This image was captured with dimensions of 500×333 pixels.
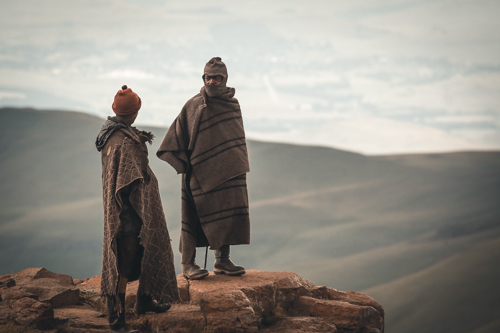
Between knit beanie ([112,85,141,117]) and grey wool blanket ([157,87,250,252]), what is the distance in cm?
125

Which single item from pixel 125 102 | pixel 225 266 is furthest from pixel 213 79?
pixel 225 266

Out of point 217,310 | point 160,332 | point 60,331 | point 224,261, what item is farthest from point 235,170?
point 60,331

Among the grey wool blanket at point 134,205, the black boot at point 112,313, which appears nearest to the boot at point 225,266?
the grey wool blanket at point 134,205

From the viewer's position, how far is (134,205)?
14.5 feet

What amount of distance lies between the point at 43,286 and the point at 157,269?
1.60 metres

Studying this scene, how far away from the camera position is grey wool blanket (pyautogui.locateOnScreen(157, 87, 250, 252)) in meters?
5.69

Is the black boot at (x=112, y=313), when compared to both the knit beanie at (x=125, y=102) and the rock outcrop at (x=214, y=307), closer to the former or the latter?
the rock outcrop at (x=214, y=307)

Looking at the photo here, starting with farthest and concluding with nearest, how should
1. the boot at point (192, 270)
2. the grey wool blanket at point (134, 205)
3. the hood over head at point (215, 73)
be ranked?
the boot at point (192, 270)
the hood over head at point (215, 73)
the grey wool blanket at point (134, 205)

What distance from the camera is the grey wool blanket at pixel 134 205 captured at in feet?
14.2

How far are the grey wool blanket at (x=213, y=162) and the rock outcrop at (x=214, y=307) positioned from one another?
0.55 metres

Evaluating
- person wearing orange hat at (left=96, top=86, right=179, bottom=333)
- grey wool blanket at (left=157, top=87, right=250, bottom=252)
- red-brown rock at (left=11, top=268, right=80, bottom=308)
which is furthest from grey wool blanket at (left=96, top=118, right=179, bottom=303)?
red-brown rock at (left=11, top=268, right=80, bottom=308)

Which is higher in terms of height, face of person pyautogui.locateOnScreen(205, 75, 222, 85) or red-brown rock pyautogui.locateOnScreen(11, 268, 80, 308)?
face of person pyautogui.locateOnScreen(205, 75, 222, 85)

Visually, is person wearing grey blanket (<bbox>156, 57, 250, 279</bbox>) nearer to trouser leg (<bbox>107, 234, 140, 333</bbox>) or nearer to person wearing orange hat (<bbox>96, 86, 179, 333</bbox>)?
person wearing orange hat (<bbox>96, 86, 179, 333</bbox>)

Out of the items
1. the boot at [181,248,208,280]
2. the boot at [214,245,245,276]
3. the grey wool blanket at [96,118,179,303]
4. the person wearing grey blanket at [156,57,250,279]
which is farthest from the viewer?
the boot at [214,245,245,276]
